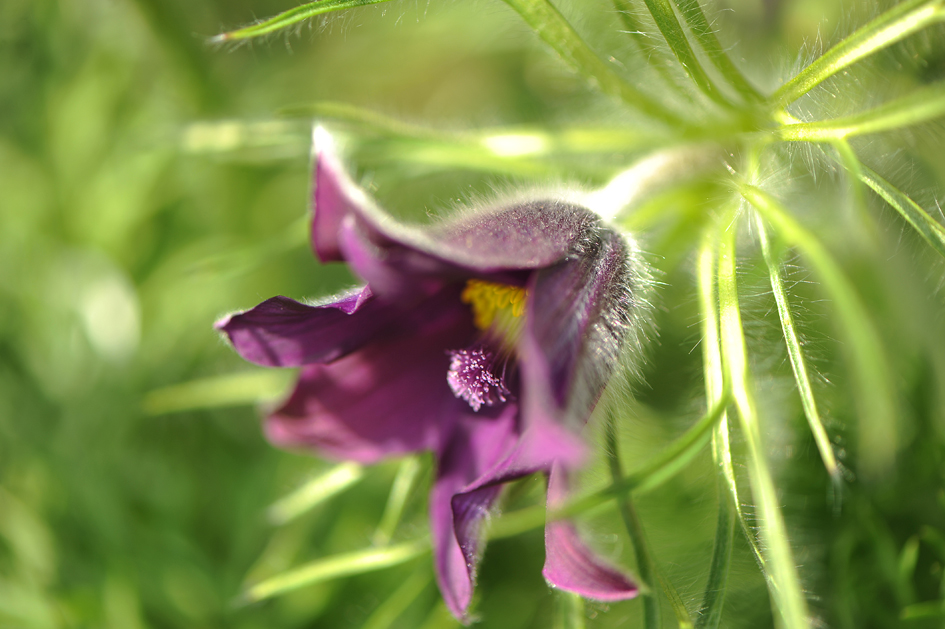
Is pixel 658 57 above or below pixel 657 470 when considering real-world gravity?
above

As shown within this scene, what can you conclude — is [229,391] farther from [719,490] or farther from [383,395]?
[719,490]

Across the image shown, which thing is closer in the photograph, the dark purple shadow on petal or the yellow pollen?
the dark purple shadow on petal

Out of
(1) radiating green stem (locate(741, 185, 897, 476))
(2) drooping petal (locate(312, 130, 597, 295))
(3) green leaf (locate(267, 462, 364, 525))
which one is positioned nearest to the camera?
(1) radiating green stem (locate(741, 185, 897, 476))

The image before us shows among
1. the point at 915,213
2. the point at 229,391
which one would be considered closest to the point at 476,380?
the point at 915,213

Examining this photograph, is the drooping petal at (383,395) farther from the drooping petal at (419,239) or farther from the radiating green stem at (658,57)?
the radiating green stem at (658,57)

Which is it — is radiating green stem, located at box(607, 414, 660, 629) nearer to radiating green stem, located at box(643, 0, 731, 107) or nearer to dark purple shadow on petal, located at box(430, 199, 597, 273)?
dark purple shadow on petal, located at box(430, 199, 597, 273)

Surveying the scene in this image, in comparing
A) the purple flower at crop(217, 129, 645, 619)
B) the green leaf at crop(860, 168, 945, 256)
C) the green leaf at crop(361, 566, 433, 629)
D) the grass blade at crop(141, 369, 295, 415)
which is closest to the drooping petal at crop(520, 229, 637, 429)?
the purple flower at crop(217, 129, 645, 619)

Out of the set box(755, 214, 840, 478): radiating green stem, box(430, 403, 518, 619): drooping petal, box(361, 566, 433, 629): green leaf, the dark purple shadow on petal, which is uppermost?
the dark purple shadow on petal

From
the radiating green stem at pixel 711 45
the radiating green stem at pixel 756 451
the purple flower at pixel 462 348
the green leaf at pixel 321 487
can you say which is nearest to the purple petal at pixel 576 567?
the purple flower at pixel 462 348
